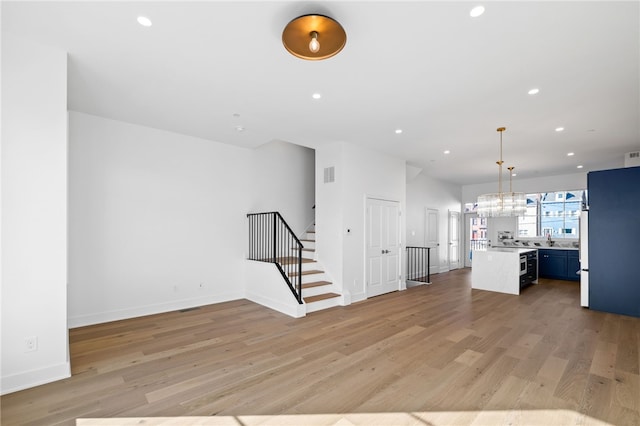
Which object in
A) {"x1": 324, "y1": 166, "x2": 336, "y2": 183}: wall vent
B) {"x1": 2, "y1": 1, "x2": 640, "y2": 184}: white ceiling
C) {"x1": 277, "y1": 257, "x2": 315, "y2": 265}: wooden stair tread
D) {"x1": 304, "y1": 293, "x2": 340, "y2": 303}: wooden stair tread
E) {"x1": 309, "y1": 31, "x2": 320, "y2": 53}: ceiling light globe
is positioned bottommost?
{"x1": 304, "y1": 293, "x2": 340, "y2": 303}: wooden stair tread

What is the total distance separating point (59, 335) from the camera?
108 inches

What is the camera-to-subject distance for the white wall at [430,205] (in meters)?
8.78

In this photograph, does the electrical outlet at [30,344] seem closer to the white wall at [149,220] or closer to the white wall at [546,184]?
the white wall at [149,220]

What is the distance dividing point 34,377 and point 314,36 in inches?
149

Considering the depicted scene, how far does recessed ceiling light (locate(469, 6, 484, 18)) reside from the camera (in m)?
2.18

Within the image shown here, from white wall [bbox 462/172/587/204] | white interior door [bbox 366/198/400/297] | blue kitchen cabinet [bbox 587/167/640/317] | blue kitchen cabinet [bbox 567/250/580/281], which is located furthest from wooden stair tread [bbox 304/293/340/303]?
white wall [bbox 462/172/587/204]

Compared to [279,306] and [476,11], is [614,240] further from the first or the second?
[279,306]

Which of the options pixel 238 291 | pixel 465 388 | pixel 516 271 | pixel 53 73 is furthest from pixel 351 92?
pixel 516 271

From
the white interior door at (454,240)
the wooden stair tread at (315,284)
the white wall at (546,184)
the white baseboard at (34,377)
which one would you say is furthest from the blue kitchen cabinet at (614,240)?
the white baseboard at (34,377)

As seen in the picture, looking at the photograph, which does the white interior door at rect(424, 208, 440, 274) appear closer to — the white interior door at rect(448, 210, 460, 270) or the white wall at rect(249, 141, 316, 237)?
the white interior door at rect(448, 210, 460, 270)

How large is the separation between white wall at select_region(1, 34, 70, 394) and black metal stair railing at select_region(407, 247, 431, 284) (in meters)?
7.37

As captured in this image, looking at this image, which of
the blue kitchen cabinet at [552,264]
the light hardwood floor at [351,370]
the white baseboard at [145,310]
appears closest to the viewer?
the light hardwood floor at [351,370]

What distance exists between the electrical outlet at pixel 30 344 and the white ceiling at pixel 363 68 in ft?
8.73

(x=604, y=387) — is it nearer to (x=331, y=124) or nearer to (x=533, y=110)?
(x=533, y=110)
